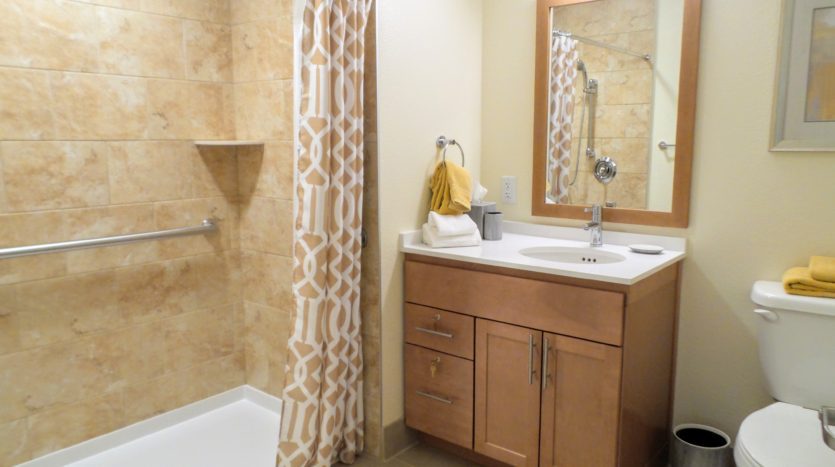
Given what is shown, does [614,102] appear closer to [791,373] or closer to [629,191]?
[629,191]

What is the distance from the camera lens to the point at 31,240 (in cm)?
207

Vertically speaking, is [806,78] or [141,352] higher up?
[806,78]

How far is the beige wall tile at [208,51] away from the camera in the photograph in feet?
8.08

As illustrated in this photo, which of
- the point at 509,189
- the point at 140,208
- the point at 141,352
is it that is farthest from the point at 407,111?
the point at 141,352

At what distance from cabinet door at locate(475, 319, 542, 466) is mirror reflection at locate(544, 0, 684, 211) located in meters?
0.72

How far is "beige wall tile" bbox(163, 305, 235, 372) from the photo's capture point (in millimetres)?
2525

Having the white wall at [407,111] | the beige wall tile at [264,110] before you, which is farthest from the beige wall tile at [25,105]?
the white wall at [407,111]

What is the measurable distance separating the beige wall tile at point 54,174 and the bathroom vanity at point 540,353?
121 cm

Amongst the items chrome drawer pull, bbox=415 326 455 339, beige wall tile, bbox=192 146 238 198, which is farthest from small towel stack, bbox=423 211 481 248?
beige wall tile, bbox=192 146 238 198

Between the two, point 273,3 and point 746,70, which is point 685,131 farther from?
point 273,3

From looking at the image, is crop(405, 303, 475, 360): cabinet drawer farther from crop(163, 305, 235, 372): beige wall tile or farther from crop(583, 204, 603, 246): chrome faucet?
crop(163, 305, 235, 372): beige wall tile

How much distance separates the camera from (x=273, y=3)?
2385mm

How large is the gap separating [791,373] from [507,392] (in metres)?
0.89

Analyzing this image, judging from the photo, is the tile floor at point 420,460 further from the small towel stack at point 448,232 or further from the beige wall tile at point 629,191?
the beige wall tile at point 629,191
